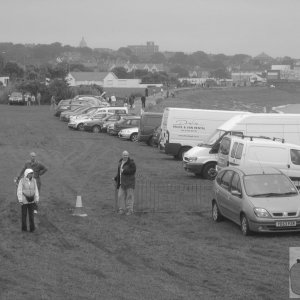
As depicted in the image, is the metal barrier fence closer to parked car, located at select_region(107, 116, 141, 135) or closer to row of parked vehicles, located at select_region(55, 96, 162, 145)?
row of parked vehicles, located at select_region(55, 96, 162, 145)

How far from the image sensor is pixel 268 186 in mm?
15812

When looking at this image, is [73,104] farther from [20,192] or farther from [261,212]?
[261,212]

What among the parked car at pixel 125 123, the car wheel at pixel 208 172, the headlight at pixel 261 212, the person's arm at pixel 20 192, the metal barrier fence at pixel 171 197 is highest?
the person's arm at pixel 20 192

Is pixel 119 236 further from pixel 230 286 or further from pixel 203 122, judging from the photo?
pixel 203 122

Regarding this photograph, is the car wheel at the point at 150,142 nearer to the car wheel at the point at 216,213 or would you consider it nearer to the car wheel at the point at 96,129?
the car wheel at the point at 96,129

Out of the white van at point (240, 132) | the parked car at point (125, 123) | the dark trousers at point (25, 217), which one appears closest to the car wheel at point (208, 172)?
the white van at point (240, 132)

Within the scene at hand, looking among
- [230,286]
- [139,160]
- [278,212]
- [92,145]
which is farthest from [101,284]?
[92,145]

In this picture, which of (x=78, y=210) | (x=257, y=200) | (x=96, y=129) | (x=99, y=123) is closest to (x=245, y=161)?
(x=78, y=210)

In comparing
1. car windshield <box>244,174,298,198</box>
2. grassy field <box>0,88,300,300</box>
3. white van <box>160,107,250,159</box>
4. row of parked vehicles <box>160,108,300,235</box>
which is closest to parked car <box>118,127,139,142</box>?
row of parked vehicles <box>160,108,300,235</box>

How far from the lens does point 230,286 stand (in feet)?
35.1

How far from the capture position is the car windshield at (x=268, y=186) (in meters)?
15.6

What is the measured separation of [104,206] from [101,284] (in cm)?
820

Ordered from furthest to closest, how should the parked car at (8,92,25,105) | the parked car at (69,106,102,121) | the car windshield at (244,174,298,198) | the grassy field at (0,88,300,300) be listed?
the parked car at (8,92,25,105) < the parked car at (69,106,102,121) < the car windshield at (244,174,298,198) < the grassy field at (0,88,300,300)

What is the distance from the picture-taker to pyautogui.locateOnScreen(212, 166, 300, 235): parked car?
14.8m
